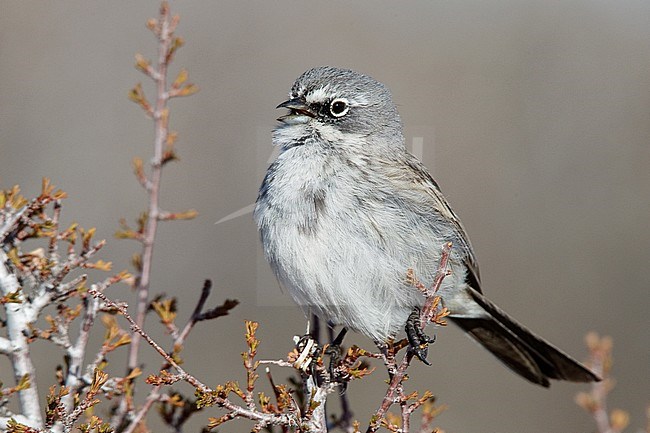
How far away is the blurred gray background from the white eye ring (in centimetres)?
343

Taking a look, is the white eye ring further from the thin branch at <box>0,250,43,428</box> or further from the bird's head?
the thin branch at <box>0,250,43,428</box>

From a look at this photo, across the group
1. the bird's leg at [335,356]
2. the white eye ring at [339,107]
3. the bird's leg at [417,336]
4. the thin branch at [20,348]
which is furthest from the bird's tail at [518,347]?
the thin branch at [20,348]

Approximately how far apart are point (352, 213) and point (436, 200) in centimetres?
66

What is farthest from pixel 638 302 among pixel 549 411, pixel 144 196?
pixel 144 196

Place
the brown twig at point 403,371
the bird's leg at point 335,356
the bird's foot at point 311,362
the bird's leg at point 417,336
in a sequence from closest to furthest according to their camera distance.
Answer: the brown twig at point 403,371
the bird's foot at point 311,362
the bird's leg at point 335,356
the bird's leg at point 417,336

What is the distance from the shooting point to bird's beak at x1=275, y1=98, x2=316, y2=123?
4.13 m

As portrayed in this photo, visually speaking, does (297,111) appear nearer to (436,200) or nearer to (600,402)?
(436,200)

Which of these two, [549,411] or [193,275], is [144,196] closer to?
[193,275]

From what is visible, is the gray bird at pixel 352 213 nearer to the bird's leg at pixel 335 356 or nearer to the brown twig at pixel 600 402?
the bird's leg at pixel 335 356

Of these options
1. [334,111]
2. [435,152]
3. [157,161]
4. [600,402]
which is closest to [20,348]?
[157,161]

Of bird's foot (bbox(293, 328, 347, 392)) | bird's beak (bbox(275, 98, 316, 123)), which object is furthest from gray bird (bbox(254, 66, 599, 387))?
bird's foot (bbox(293, 328, 347, 392))

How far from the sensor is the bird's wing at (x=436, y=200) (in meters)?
4.13

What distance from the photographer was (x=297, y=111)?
13.7 ft

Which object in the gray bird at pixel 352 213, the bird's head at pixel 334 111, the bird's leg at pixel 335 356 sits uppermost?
the bird's head at pixel 334 111
